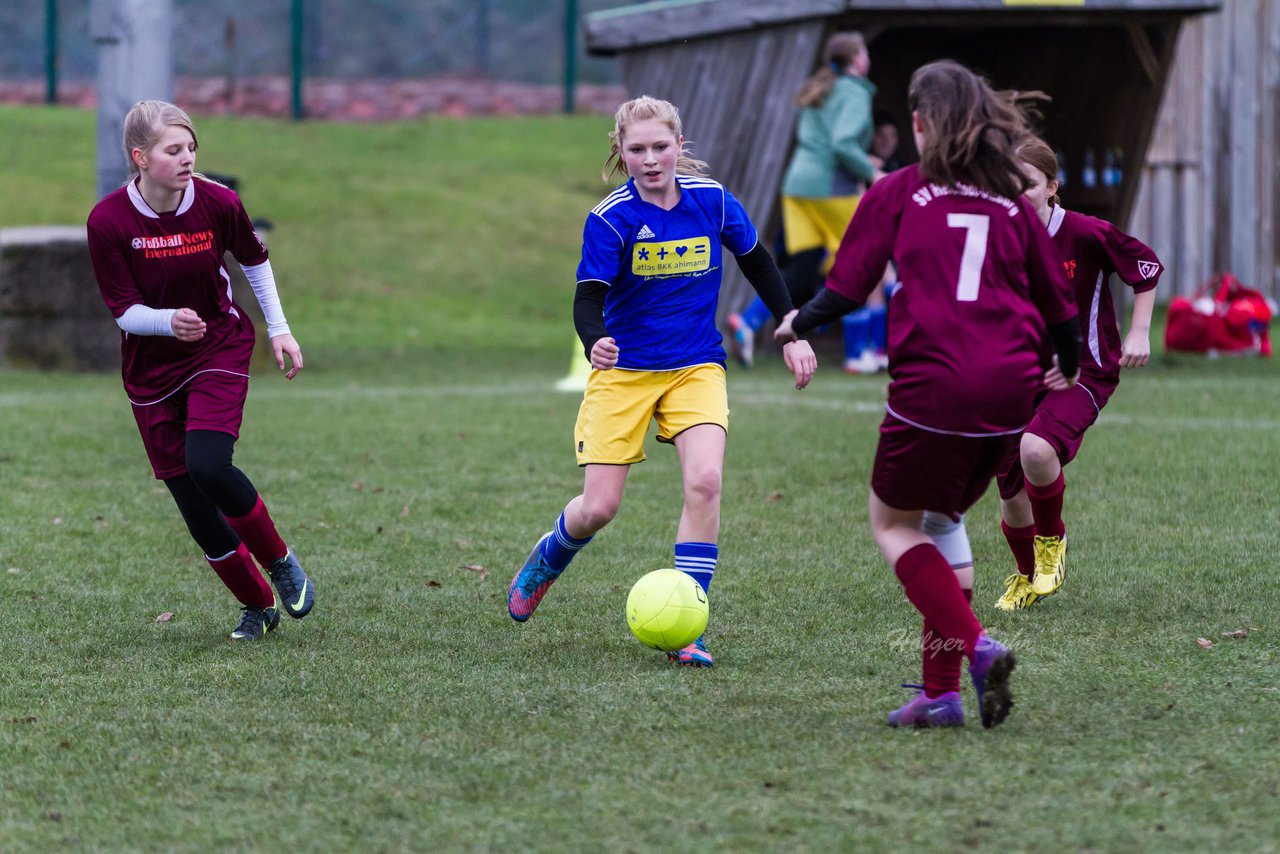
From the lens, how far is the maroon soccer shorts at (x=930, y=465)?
3.91 metres

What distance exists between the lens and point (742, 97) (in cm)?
1338

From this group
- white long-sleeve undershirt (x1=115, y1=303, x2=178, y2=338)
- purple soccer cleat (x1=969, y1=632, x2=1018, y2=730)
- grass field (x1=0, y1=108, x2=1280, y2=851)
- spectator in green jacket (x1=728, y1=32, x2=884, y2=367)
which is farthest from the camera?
spectator in green jacket (x1=728, y1=32, x2=884, y2=367)

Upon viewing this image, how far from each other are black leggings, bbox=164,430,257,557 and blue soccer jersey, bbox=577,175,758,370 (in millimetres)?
1226

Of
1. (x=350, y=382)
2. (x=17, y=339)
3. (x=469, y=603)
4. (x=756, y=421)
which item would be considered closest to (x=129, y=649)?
(x=469, y=603)

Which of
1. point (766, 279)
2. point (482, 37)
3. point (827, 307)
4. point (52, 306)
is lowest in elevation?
point (52, 306)

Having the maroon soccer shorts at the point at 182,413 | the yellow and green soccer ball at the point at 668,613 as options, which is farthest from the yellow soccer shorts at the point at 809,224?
the yellow and green soccer ball at the point at 668,613

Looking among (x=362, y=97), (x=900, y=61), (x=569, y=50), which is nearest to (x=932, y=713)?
(x=900, y=61)

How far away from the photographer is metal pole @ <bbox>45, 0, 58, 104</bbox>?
76.8 ft

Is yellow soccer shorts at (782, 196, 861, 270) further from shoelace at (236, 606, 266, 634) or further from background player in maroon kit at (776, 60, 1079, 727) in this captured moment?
background player in maroon kit at (776, 60, 1079, 727)

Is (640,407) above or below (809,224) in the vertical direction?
above

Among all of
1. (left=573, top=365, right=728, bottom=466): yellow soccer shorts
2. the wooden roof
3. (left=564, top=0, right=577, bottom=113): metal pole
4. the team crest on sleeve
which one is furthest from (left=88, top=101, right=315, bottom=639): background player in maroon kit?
(left=564, top=0, right=577, bottom=113): metal pole

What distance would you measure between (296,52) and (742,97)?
42.4 feet

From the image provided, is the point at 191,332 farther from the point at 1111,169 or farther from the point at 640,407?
the point at 1111,169

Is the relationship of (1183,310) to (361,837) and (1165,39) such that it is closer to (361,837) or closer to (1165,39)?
(1165,39)
